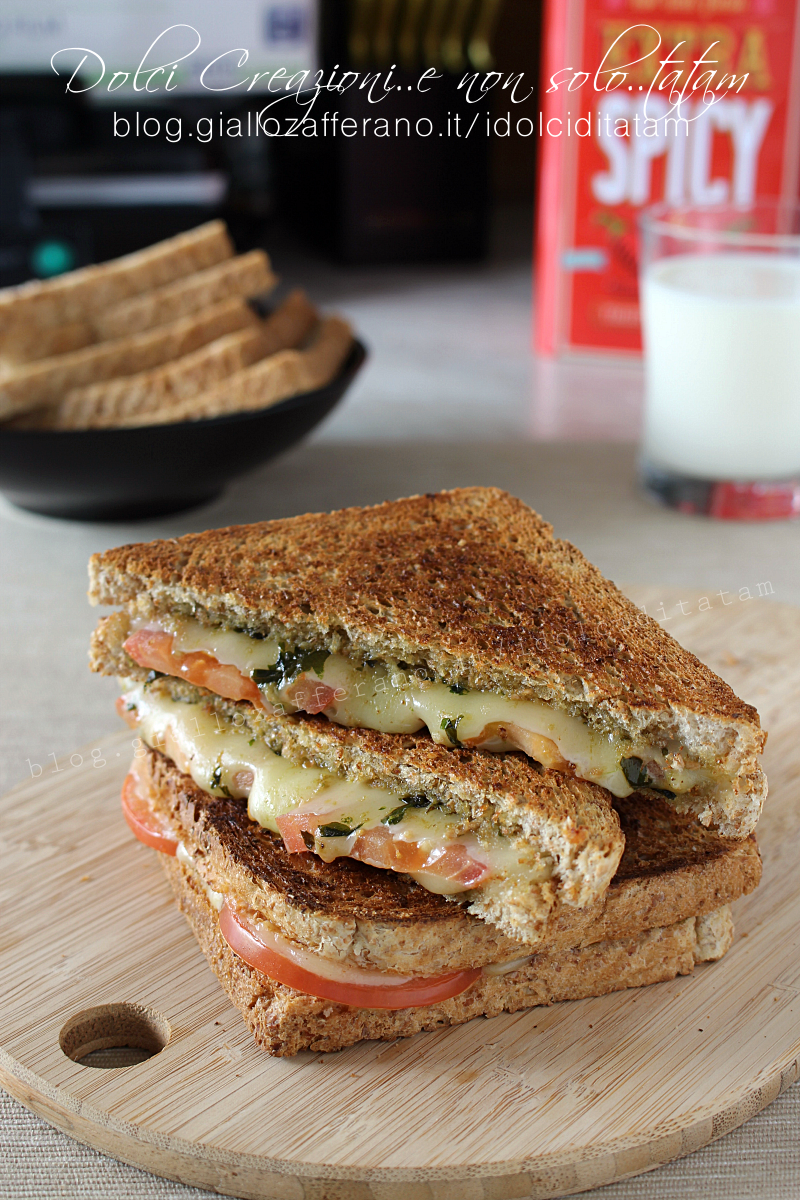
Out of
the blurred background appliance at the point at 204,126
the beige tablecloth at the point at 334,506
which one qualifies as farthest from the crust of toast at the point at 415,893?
the blurred background appliance at the point at 204,126

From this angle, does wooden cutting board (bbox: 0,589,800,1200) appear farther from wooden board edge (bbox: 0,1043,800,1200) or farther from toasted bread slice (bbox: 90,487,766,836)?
toasted bread slice (bbox: 90,487,766,836)

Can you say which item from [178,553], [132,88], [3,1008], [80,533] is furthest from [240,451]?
[132,88]

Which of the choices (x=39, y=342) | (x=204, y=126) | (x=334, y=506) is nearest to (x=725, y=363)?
(x=334, y=506)

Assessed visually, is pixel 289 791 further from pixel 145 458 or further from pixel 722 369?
pixel 722 369

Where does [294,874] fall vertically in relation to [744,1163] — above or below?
above

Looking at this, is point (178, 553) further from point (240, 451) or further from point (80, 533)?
point (80, 533)
